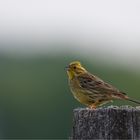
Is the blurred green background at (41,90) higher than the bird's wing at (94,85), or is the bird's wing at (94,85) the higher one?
the blurred green background at (41,90)

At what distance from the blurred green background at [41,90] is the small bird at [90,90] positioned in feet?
86.5

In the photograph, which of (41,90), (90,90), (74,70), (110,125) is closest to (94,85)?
(90,90)

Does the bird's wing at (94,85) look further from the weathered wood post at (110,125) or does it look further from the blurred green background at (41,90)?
the blurred green background at (41,90)

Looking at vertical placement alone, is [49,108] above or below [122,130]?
above

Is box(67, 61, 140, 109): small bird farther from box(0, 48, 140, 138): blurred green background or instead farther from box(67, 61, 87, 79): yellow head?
box(0, 48, 140, 138): blurred green background

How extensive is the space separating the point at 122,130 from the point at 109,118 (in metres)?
0.18

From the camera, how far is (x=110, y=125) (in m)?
9.77

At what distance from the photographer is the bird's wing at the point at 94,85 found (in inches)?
592

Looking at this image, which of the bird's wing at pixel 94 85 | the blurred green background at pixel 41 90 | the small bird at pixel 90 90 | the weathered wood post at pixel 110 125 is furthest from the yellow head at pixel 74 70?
the blurred green background at pixel 41 90

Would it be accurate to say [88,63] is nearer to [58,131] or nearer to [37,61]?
[37,61]

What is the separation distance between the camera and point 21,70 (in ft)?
178

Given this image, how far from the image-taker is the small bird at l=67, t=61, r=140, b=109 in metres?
14.8

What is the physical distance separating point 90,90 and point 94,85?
201mm

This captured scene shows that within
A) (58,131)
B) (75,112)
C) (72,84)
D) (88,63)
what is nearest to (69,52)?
(88,63)
